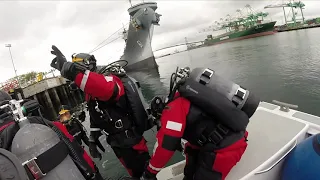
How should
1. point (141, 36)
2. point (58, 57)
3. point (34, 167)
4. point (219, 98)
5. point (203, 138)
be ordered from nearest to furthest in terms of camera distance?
1. point (34, 167)
2. point (219, 98)
3. point (203, 138)
4. point (58, 57)
5. point (141, 36)

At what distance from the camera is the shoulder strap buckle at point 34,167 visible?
138 centimetres

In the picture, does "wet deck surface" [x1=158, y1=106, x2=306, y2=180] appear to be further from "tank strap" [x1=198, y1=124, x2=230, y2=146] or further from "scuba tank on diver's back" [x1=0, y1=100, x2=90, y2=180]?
"scuba tank on diver's back" [x1=0, y1=100, x2=90, y2=180]

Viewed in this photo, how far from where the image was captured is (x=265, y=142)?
8.23 feet

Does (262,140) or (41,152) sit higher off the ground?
(41,152)

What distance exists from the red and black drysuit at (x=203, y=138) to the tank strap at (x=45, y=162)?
0.85 metres

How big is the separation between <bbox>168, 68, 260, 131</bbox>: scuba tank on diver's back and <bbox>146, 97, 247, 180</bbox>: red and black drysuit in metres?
0.08

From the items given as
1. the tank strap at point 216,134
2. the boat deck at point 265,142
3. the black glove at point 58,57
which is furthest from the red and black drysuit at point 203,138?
the black glove at point 58,57

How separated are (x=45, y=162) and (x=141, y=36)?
1193 inches

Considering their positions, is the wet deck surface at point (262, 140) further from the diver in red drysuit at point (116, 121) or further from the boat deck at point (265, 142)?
the diver in red drysuit at point (116, 121)

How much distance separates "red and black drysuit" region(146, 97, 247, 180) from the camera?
6.11ft

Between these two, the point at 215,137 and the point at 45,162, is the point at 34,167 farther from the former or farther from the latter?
the point at 215,137

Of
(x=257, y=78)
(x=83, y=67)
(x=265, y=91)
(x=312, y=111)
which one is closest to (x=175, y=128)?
(x=83, y=67)

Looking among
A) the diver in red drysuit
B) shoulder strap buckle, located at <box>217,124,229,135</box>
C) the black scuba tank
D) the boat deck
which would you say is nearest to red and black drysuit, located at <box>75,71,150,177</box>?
the diver in red drysuit

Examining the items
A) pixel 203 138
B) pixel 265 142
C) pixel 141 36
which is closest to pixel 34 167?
pixel 203 138
